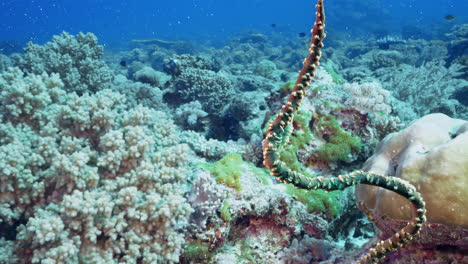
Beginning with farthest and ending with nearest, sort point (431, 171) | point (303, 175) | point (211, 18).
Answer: point (211, 18) → point (431, 171) → point (303, 175)

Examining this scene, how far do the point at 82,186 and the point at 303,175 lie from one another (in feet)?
7.73

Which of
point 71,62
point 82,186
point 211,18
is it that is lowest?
point 82,186

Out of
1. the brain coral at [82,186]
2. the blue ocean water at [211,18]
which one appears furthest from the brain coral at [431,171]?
the blue ocean water at [211,18]

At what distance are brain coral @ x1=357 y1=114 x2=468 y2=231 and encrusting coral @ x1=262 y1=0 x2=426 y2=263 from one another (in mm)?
428

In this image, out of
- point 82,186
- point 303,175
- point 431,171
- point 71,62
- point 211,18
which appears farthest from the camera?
point 211,18

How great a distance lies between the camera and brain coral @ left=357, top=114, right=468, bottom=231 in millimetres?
2324

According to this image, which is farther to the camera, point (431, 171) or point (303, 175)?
point (431, 171)

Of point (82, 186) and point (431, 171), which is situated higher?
point (431, 171)

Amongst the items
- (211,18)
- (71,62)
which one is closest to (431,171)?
(71,62)

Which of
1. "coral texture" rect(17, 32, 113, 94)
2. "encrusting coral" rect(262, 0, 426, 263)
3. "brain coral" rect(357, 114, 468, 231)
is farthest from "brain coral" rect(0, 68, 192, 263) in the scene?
"coral texture" rect(17, 32, 113, 94)

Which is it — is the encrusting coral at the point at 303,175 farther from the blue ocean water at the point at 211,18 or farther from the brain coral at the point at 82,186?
the blue ocean water at the point at 211,18

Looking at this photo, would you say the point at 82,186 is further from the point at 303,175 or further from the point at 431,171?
the point at 431,171

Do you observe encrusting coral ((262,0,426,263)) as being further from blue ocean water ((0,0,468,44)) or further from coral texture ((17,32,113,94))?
blue ocean water ((0,0,468,44))

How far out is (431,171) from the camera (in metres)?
2.47
